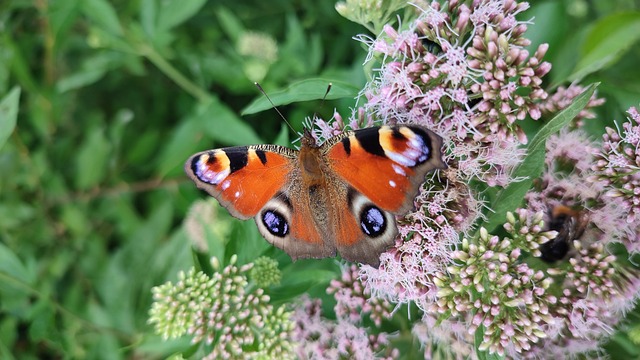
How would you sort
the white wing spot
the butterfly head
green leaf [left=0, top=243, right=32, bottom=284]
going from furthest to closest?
green leaf [left=0, top=243, right=32, bottom=284]
the butterfly head
the white wing spot

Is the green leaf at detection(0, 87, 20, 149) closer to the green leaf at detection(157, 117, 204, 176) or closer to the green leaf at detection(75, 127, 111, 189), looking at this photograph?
the green leaf at detection(157, 117, 204, 176)

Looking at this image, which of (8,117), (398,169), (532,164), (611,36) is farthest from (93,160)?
(611,36)

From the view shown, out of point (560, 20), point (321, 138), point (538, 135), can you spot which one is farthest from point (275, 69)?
point (538, 135)

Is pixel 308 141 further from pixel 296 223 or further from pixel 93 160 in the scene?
pixel 93 160

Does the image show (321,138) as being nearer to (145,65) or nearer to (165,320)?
(165,320)

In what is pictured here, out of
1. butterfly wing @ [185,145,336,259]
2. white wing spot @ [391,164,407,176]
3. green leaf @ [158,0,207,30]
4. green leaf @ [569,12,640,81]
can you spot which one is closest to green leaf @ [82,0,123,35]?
green leaf @ [158,0,207,30]

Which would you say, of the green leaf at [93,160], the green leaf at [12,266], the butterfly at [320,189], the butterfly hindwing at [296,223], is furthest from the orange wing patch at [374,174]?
the green leaf at [93,160]
